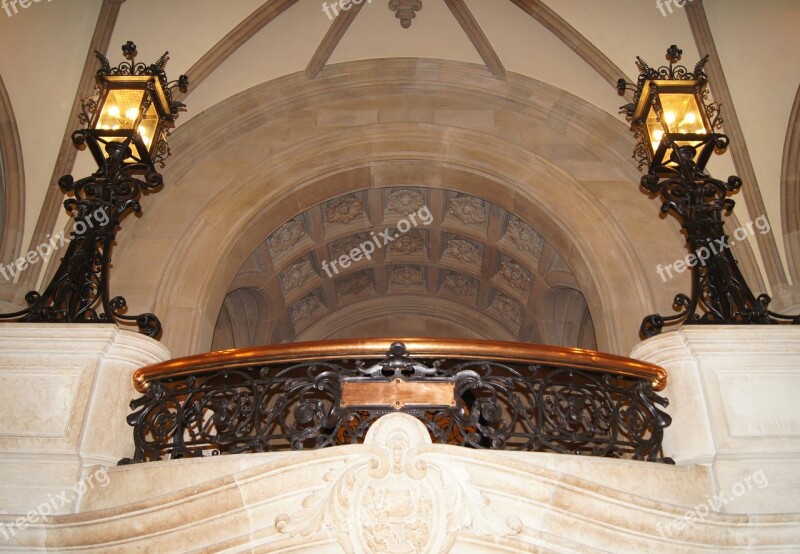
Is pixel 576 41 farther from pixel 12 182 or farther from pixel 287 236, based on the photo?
pixel 12 182

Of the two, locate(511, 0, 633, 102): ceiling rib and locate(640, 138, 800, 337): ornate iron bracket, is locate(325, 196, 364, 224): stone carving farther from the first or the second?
locate(640, 138, 800, 337): ornate iron bracket

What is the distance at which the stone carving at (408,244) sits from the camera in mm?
10772

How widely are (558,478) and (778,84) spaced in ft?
20.2

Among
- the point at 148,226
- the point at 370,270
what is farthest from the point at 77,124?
the point at 370,270

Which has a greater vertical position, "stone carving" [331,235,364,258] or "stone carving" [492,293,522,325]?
"stone carving" [331,235,364,258]

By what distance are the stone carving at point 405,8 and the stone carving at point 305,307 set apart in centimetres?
450

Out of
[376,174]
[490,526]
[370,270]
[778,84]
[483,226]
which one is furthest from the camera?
[370,270]

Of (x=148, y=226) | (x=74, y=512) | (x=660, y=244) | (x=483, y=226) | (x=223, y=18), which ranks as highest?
(x=223, y=18)

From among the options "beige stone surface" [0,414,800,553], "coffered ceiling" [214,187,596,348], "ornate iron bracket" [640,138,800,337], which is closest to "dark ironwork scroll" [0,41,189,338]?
"beige stone surface" [0,414,800,553]

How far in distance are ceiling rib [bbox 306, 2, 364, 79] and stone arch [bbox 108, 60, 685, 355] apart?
17 centimetres

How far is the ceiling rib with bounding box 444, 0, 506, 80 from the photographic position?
8.68m

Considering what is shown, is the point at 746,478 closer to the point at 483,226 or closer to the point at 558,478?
the point at 558,478

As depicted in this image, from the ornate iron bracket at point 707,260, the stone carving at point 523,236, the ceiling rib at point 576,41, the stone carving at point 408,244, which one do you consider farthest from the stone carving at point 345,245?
the ornate iron bracket at point 707,260

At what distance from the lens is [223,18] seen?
327 inches
